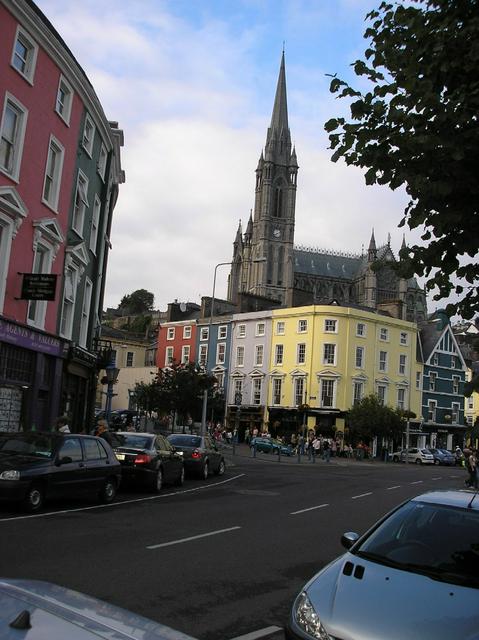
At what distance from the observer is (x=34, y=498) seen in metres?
12.2

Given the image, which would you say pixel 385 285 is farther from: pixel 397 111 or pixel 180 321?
pixel 397 111

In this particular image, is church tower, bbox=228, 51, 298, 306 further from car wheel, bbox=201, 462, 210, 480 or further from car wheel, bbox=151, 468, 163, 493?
car wheel, bbox=151, 468, 163, 493

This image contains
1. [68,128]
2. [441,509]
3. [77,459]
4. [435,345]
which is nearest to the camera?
[441,509]

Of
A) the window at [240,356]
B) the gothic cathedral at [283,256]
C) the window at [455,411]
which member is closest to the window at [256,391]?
the window at [240,356]

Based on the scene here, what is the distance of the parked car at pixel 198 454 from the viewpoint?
22.8 m

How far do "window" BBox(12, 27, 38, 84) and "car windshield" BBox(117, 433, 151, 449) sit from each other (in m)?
11.5

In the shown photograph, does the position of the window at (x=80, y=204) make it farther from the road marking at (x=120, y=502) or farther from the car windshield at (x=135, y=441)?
the road marking at (x=120, y=502)

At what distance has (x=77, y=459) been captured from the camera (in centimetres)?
1348

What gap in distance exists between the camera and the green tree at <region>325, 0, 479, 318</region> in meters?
6.71

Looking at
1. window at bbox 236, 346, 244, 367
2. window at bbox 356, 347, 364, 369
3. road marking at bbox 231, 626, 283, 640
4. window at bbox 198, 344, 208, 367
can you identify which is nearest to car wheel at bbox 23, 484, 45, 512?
road marking at bbox 231, 626, 283, 640

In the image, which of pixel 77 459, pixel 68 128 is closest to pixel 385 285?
pixel 68 128

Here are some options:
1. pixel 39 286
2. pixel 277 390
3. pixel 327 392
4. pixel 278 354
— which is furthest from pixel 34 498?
pixel 278 354

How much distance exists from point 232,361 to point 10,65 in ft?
162

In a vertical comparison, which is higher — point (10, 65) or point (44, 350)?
point (10, 65)
